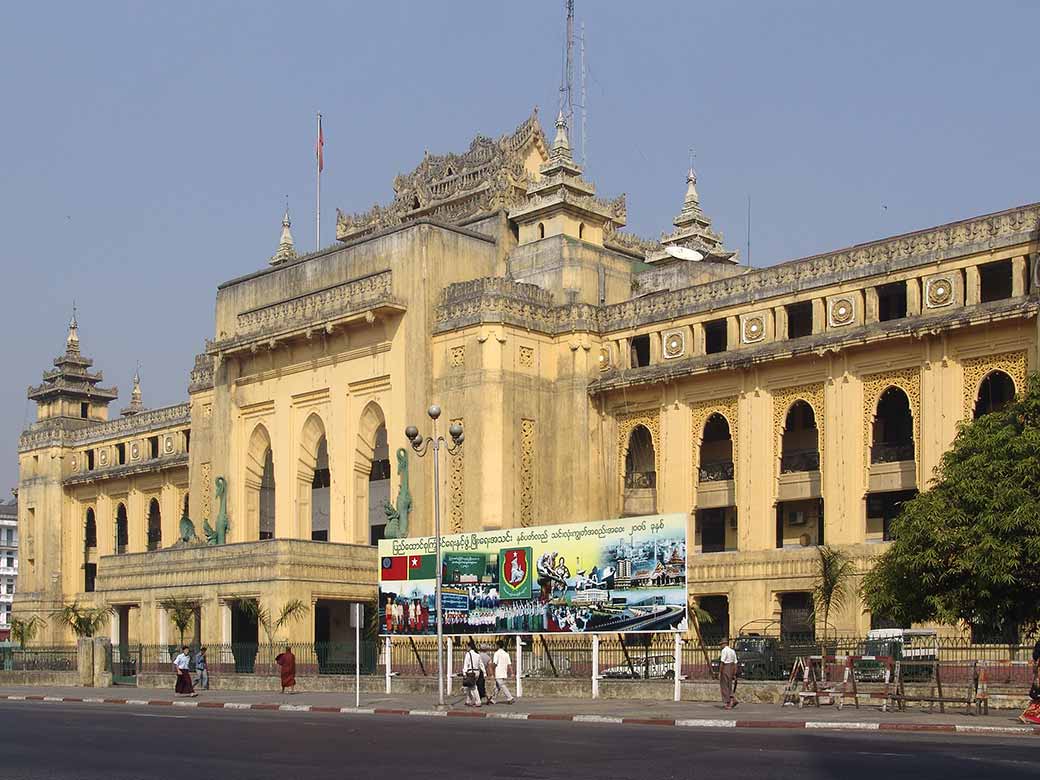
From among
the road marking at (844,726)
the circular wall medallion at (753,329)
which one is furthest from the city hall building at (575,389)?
the road marking at (844,726)

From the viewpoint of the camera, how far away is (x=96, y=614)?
53.0 m

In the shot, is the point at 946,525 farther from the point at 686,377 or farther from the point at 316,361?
the point at 316,361

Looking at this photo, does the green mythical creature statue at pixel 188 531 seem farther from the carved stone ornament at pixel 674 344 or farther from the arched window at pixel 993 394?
the arched window at pixel 993 394

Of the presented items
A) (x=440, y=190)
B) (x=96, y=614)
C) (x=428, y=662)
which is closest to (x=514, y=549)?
(x=428, y=662)

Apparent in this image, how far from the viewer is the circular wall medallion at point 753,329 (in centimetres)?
4422

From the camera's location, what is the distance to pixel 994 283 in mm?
40344

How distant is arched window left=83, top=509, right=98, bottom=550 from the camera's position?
253 ft

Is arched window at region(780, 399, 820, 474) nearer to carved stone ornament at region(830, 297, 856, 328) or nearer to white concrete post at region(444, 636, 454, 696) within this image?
carved stone ornament at region(830, 297, 856, 328)

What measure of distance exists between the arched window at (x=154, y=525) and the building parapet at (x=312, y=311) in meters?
20.2

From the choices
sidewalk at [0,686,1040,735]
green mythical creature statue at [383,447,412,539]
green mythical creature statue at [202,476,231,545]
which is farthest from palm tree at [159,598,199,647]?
sidewalk at [0,686,1040,735]

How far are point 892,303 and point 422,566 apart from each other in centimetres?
1613

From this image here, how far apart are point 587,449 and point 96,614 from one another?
62.1 feet

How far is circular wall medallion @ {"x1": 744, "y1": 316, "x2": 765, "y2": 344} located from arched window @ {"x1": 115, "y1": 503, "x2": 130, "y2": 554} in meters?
41.0

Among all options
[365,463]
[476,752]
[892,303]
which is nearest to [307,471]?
[365,463]
